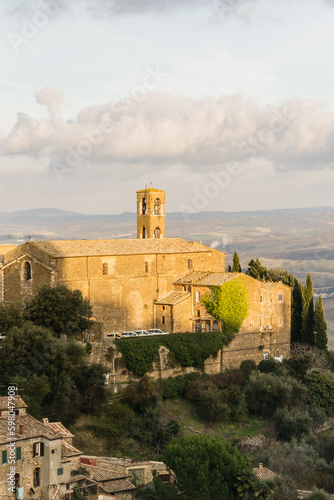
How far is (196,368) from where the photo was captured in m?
46.3

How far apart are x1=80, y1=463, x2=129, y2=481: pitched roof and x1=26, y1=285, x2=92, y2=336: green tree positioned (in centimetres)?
1111

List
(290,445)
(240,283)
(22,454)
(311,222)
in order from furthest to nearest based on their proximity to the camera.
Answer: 1. (311,222)
2. (240,283)
3. (290,445)
4. (22,454)

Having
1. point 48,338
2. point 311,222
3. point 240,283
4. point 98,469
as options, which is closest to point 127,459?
point 98,469

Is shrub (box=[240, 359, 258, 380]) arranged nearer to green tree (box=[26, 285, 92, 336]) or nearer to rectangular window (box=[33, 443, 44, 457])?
green tree (box=[26, 285, 92, 336])

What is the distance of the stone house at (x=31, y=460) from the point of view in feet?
87.2

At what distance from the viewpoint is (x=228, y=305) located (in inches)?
1900

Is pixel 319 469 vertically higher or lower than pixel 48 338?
lower

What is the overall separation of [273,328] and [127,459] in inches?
780

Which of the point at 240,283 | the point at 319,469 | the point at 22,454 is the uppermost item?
the point at 240,283

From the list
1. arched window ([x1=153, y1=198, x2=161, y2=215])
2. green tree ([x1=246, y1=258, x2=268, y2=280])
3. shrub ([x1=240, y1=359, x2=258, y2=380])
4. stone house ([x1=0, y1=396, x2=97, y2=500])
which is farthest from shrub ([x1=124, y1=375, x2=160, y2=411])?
green tree ([x1=246, y1=258, x2=268, y2=280])

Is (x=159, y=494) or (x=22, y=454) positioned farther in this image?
(x=159, y=494)

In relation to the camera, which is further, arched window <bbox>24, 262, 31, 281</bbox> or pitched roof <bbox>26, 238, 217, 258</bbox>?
pitched roof <bbox>26, 238, 217, 258</bbox>

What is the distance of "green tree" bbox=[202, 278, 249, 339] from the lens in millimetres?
48094

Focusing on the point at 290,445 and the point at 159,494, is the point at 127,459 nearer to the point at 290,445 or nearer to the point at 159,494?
the point at 159,494
